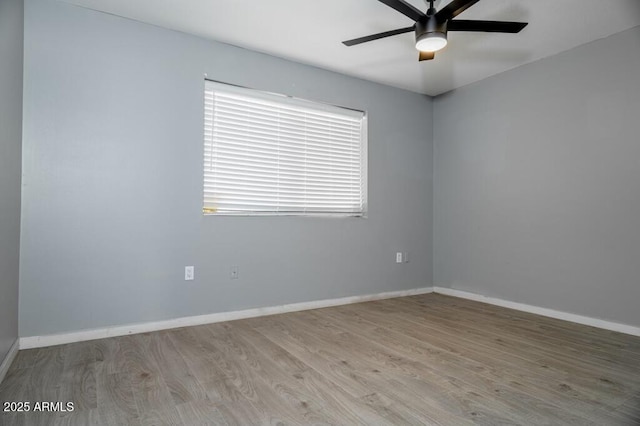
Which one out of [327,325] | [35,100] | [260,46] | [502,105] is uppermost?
[260,46]

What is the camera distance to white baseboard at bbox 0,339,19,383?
1.99 m

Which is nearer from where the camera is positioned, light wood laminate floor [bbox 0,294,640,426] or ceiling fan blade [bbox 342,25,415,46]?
light wood laminate floor [bbox 0,294,640,426]

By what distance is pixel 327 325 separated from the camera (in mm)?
3121

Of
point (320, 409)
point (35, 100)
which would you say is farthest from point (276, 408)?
point (35, 100)

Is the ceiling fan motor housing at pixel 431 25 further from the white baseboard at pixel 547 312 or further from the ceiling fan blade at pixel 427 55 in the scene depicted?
the white baseboard at pixel 547 312

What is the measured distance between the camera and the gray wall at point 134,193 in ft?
8.38

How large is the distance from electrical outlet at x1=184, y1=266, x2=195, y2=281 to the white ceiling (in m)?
2.10

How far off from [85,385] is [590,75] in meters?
4.63

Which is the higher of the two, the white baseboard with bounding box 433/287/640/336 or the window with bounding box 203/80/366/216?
the window with bounding box 203/80/366/216

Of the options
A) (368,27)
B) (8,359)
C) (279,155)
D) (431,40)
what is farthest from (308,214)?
(8,359)

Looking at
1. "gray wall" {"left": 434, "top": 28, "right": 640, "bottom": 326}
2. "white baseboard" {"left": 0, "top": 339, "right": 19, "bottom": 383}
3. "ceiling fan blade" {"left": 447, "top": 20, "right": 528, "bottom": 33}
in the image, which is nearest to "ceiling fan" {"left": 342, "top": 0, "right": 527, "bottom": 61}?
"ceiling fan blade" {"left": 447, "top": 20, "right": 528, "bottom": 33}

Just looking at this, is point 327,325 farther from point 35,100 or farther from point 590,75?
point 590,75

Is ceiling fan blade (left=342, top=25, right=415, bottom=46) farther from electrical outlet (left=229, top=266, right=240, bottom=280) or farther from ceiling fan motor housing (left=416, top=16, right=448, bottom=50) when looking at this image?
electrical outlet (left=229, top=266, right=240, bottom=280)

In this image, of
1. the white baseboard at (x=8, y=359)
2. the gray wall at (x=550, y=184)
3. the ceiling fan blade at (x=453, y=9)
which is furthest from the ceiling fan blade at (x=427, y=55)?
the white baseboard at (x=8, y=359)
